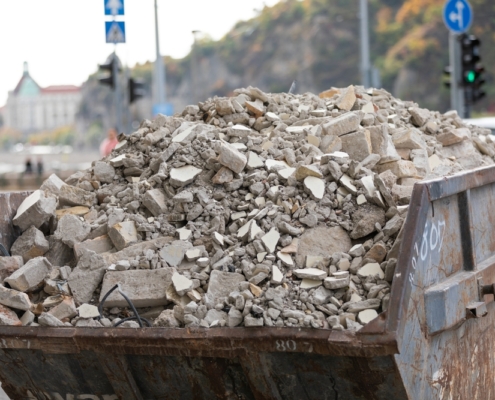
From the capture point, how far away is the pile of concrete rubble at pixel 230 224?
3.80m

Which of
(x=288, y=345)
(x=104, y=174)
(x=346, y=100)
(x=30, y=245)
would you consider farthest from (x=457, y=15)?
(x=288, y=345)

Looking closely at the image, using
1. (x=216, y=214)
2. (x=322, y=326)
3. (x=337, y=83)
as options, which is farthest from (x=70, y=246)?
(x=337, y=83)

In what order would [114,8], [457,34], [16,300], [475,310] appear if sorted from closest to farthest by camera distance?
[475,310] → [16,300] → [114,8] → [457,34]

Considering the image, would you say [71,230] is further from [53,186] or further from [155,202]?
[53,186]

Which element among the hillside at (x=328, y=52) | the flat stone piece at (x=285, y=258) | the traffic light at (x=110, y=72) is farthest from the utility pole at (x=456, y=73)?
the hillside at (x=328, y=52)

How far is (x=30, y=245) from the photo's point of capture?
15.1ft

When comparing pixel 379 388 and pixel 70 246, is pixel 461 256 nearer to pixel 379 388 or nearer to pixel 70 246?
pixel 379 388

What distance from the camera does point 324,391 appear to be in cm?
354

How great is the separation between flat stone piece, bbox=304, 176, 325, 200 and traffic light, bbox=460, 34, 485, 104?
1095 centimetres

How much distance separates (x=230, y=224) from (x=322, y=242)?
0.55 m

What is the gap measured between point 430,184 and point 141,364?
61.5 inches

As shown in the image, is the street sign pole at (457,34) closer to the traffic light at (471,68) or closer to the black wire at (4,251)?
the traffic light at (471,68)

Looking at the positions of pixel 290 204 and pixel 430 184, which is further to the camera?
pixel 290 204

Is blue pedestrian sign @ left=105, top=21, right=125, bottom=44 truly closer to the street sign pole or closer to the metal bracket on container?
the street sign pole
